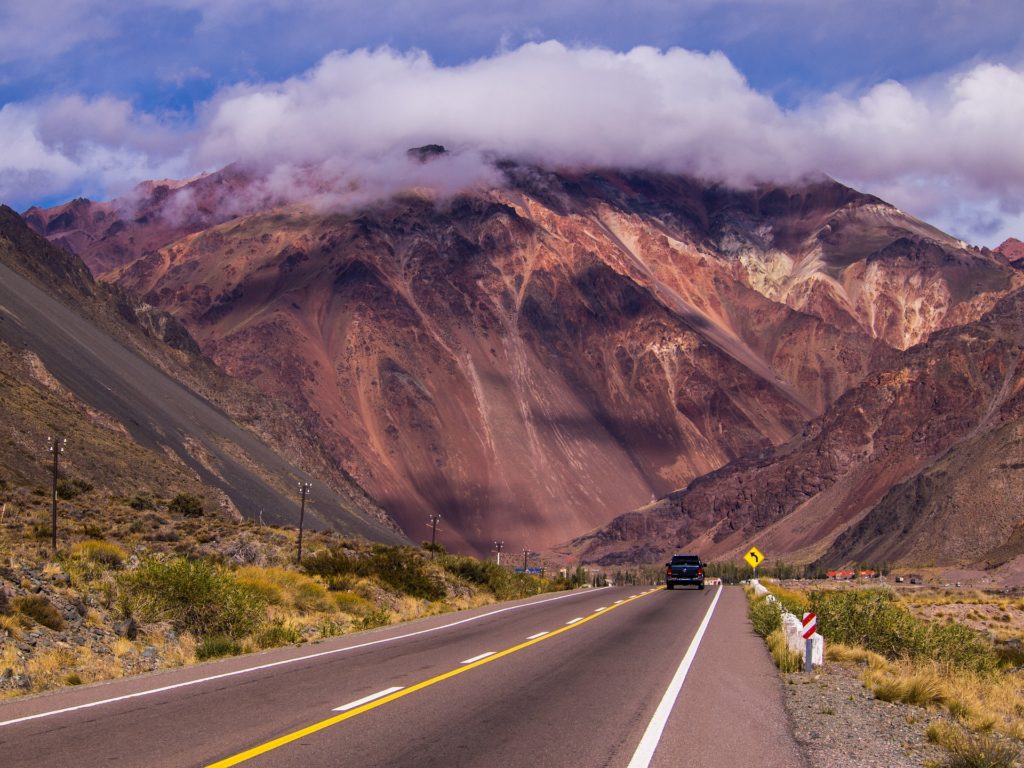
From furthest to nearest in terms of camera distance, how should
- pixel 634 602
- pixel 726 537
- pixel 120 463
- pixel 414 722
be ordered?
pixel 726 537, pixel 120 463, pixel 634 602, pixel 414 722

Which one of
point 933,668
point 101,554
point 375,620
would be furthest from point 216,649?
point 933,668

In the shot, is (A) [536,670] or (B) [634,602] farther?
(B) [634,602]

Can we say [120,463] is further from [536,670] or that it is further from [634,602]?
[536,670]

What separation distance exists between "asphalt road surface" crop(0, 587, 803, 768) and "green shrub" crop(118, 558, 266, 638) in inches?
72.9

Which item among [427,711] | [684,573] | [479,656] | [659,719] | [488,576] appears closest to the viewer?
[659,719]

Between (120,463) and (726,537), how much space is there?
323 feet

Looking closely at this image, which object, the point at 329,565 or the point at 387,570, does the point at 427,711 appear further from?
the point at 387,570

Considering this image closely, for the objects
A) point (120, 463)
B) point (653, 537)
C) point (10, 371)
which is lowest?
point (653, 537)

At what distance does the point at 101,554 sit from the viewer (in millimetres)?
23938

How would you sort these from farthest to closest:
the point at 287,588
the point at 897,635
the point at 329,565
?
1. the point at 329,565
2. the point at 287,588
3. the point at 897,635

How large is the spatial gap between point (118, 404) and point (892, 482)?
84.5m

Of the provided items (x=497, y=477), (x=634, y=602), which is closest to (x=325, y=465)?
(x=497, y=477)

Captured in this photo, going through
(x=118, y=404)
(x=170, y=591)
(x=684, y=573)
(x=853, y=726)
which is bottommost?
(x=684, y=573)

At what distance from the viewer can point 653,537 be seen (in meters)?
153
